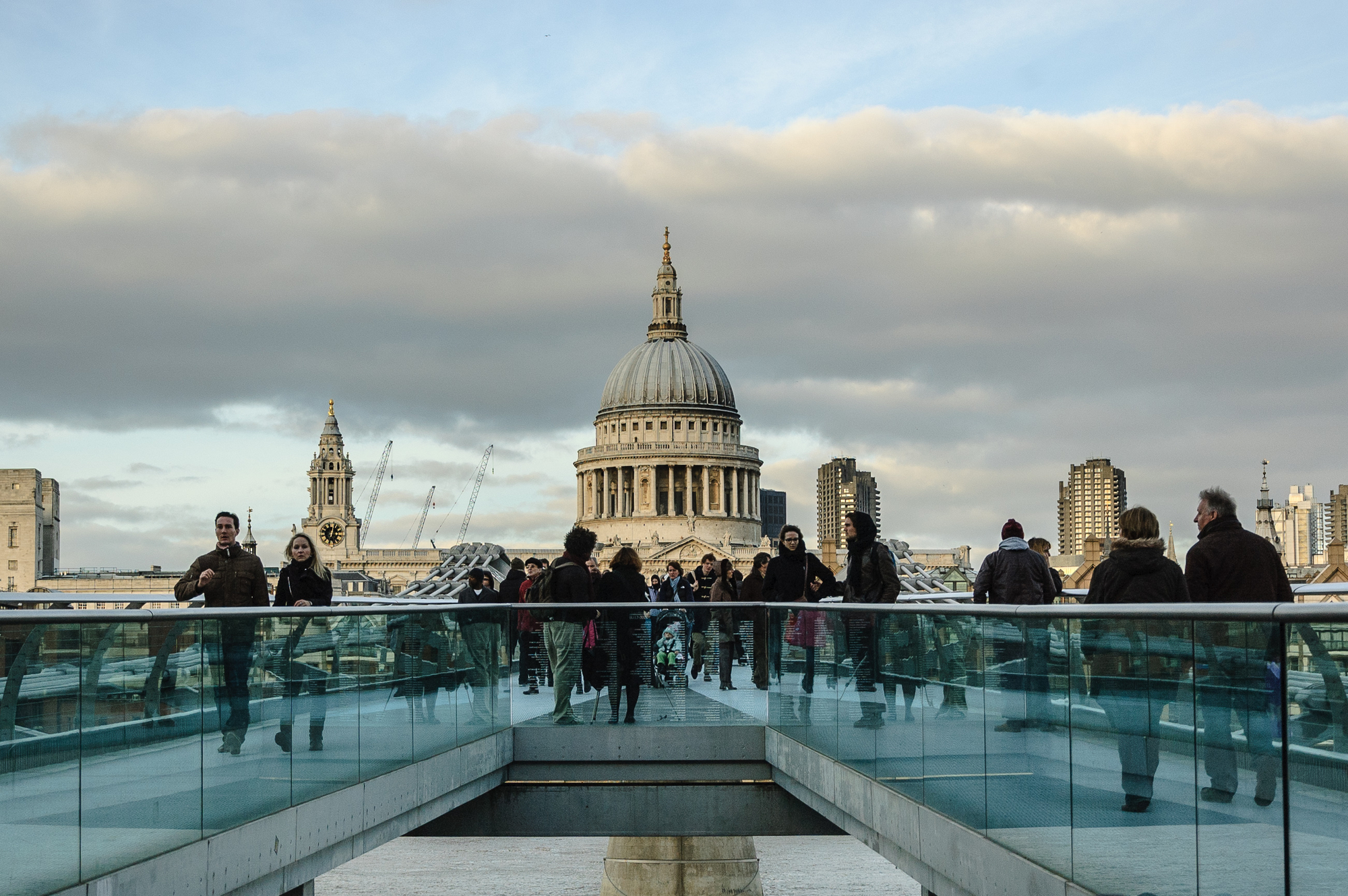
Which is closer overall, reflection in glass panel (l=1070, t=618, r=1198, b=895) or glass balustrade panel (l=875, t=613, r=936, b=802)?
reflection in glass panel (l=1070, t=618, r=1198, b=895)

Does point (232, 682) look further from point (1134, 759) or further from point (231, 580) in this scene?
point (1134, 759)

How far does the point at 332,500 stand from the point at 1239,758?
179 metres

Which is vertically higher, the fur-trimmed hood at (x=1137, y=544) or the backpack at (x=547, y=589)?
the fur-trimmed hood at (x=1137, y=544)

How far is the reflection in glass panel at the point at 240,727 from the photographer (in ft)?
33.8

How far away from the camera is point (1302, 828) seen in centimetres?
640

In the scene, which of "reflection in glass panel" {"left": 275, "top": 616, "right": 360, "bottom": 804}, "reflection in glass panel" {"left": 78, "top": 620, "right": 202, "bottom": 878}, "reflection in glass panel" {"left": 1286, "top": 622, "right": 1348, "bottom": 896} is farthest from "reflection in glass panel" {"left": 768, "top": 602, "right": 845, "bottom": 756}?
"reflection in glass panel" {"left": 1286, "top": 622, "right": 1348, "bottom": 896}

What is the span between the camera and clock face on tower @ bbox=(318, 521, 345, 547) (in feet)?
575

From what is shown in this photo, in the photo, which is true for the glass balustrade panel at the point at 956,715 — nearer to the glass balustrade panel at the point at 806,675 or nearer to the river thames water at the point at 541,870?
the glass balustrade panel at the point at 806,675

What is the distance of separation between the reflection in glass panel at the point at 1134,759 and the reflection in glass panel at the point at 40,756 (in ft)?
16.6

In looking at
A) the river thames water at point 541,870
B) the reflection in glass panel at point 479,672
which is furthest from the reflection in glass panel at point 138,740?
the river thames water at point 541,870

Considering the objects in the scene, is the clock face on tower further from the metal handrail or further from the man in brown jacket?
the man in brown jacket

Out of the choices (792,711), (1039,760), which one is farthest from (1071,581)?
(1039,760)

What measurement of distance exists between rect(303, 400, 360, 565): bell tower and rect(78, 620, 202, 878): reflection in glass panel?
549 ft

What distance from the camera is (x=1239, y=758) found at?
6836mm
